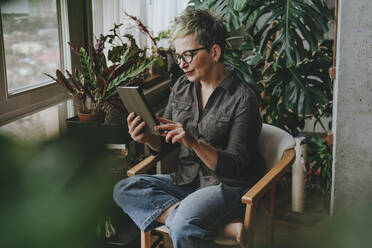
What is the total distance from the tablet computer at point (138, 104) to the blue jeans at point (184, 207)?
23cm

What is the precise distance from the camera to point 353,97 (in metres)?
2.09

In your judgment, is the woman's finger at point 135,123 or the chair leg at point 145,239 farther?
the chair leg at point 145,239

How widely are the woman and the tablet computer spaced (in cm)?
13

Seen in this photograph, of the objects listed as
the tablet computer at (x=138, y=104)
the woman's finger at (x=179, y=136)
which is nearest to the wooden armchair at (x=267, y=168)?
the woman's finger at (x=179, y=136)

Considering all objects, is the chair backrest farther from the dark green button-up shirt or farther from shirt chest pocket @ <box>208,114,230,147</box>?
shirt chest pocket @ <box>208,114,230,147</box>

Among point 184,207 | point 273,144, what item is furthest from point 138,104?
point 273,144

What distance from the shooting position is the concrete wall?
6.60 feet

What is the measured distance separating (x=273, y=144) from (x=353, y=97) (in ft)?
2.01

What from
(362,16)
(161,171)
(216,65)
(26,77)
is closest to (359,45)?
(362,16)

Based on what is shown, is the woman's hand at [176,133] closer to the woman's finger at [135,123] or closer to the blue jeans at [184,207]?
the woman's finger at [135,123]

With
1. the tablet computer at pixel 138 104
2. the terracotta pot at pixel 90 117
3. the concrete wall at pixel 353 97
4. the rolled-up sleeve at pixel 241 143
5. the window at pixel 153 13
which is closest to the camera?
the terracotta pot at pixel 90 117

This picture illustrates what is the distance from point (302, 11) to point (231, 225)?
134 centimetres

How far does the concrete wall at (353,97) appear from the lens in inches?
79.2

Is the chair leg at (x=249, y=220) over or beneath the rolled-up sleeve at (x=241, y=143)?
beneath
